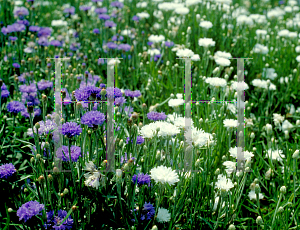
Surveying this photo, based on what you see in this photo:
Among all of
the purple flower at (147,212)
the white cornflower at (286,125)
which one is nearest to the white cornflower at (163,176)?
the purple flower at (147,212)

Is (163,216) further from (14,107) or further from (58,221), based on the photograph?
(14,107)

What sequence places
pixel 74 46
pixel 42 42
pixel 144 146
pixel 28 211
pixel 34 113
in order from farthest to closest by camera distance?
pixel 74 46 → pixel 42 42 → pixel 34 113 → pixel 144 146 → pixel 28 211

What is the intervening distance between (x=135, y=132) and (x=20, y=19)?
261 centimetres

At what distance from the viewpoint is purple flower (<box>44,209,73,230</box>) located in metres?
1.50

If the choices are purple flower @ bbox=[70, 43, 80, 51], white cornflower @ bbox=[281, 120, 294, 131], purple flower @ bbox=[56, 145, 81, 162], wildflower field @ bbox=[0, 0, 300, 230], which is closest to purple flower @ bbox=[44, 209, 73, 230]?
wildflower field @ bbox=[0, 0, 300, 230]

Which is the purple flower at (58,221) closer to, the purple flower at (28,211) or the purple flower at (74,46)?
the purple flower at (28,211)

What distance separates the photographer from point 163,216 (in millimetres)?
1669

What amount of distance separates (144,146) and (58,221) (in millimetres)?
563

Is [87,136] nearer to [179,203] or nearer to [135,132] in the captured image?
[135,132]

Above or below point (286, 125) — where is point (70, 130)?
above

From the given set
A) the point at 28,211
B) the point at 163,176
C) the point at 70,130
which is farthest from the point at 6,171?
the point at 163,176

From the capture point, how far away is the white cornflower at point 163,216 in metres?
1.65

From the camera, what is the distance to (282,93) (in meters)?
3.16

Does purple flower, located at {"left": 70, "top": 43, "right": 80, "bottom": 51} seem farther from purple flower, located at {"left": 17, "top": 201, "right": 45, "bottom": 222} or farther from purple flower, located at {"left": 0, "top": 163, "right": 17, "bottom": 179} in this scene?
purple flower, located at {"left": 17, "top": 201, "right": 45, "bottom": 222}
